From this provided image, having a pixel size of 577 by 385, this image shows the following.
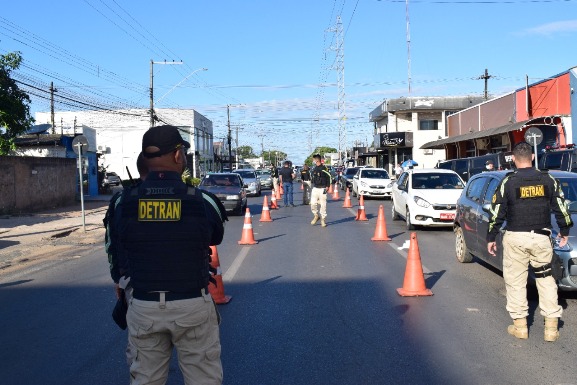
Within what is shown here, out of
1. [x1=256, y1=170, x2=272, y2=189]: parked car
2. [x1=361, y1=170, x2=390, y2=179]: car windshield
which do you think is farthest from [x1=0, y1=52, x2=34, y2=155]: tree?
[x1=256, y1=170, x2=272, y2=189]: parked car

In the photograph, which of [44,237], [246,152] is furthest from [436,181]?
[246,152]

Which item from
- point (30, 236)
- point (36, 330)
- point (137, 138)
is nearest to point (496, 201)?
point (36, 330)

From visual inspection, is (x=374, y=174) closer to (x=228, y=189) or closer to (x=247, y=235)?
(x=228, y=189)

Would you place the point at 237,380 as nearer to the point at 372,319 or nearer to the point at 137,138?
the point at 372,319

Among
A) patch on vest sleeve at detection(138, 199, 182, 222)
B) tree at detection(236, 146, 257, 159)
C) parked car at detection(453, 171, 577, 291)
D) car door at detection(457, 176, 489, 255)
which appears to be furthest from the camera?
tree at detection(236, 146, 257, 159)

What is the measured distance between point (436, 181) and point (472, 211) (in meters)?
7.11

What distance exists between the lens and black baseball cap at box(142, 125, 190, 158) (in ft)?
10.7

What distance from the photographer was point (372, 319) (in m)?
6.83

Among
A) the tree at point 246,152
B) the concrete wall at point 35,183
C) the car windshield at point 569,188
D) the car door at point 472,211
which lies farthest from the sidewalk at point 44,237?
the tree at point 246,152

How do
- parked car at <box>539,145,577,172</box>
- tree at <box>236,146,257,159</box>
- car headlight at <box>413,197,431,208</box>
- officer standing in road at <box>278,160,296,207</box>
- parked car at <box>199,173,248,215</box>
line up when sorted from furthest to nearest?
tree at <box>236,146,257,159</box> < officer standing in road at <box>278,160,296,207</box> < parked car at <box>199,173,248,215</box> < parked car at <box>539,145,577,172</box> < car headlight at <box>413,197,431,208</box>

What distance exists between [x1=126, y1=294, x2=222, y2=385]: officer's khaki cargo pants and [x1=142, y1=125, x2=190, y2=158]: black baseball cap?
0.78m

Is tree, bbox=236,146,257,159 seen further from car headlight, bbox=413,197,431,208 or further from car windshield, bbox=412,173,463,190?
car headlight, bbox=413,197,431,208

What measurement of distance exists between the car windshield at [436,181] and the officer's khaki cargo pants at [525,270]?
10162 millimetres

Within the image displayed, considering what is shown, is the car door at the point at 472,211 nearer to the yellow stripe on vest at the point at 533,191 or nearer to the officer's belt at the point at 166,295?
the yellow stripe on vest at the point at 533,191
